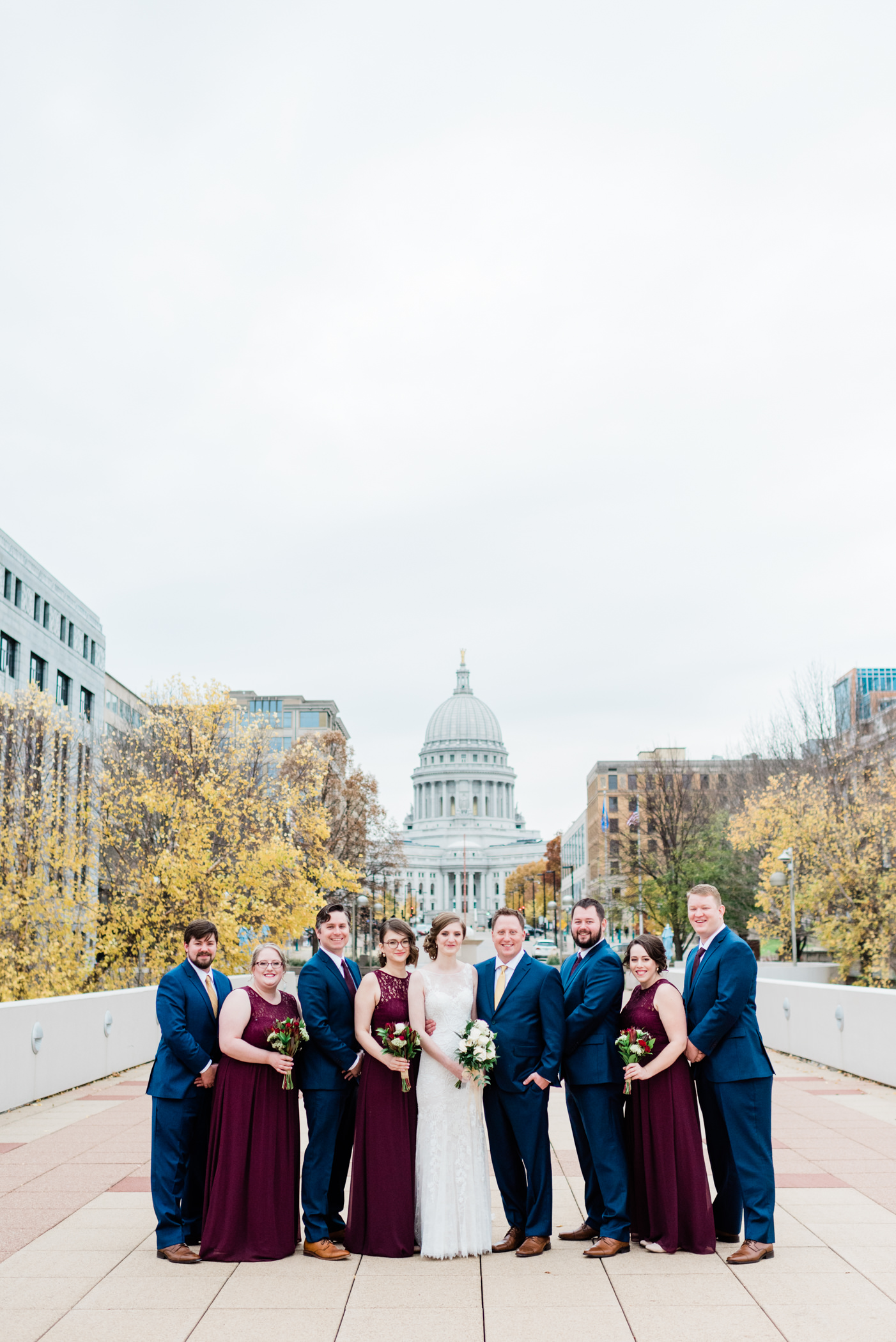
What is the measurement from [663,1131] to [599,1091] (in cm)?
51

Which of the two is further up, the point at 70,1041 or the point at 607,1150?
the point at 607,1150

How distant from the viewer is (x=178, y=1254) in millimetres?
7984

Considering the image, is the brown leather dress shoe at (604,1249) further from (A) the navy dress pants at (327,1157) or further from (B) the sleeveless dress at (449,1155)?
(A) the navy dress pants at (327,1157)

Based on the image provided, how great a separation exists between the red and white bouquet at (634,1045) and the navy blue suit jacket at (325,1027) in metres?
1.89

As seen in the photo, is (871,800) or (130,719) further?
(130,719)

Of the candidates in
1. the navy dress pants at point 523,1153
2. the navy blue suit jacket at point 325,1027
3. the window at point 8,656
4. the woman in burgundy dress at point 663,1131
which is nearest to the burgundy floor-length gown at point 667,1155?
the woman in burgundy dress at point 663,1131

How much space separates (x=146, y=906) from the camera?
28266 millimetres

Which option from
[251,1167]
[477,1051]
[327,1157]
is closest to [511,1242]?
[327,1157]

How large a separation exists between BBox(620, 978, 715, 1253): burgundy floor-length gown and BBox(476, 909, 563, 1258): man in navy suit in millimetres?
616

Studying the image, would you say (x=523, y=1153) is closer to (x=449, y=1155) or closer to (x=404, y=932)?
(x=449, y=1155)

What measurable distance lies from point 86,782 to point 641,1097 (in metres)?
27.3

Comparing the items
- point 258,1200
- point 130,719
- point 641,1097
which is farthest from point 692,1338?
point 130,719

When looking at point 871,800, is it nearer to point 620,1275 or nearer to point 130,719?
point 620,1275

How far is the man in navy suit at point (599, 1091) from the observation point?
822cm
